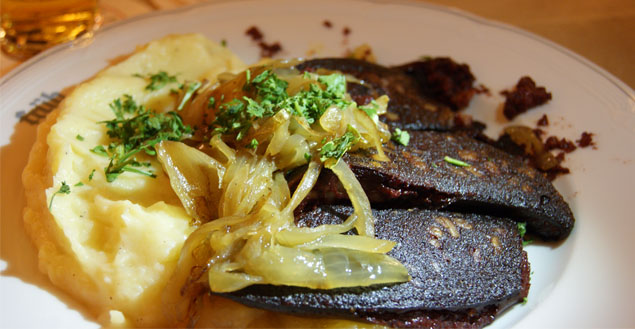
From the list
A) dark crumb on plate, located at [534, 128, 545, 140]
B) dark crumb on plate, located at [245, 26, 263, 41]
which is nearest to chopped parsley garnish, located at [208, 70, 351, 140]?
dark crumb on plate, located at [245, 26, 263, 41]

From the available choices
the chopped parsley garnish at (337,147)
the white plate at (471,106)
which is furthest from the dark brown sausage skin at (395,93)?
the chopped parsley garnish at (337,147)

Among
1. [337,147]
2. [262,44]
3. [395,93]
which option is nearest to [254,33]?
[262,44]

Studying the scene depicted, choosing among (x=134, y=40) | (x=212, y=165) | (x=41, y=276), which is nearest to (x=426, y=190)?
(x=212, y=165)

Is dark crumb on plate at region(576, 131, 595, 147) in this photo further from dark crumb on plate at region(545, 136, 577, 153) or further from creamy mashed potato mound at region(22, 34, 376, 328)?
creamy mashed potato mound at region(22, 34, 376, 328)

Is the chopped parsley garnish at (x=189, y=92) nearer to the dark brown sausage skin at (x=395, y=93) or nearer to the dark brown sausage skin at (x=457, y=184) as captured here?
the dark brown sausage skin at (x=395, y=93)

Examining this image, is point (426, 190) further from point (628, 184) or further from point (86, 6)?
point (86, 6)
